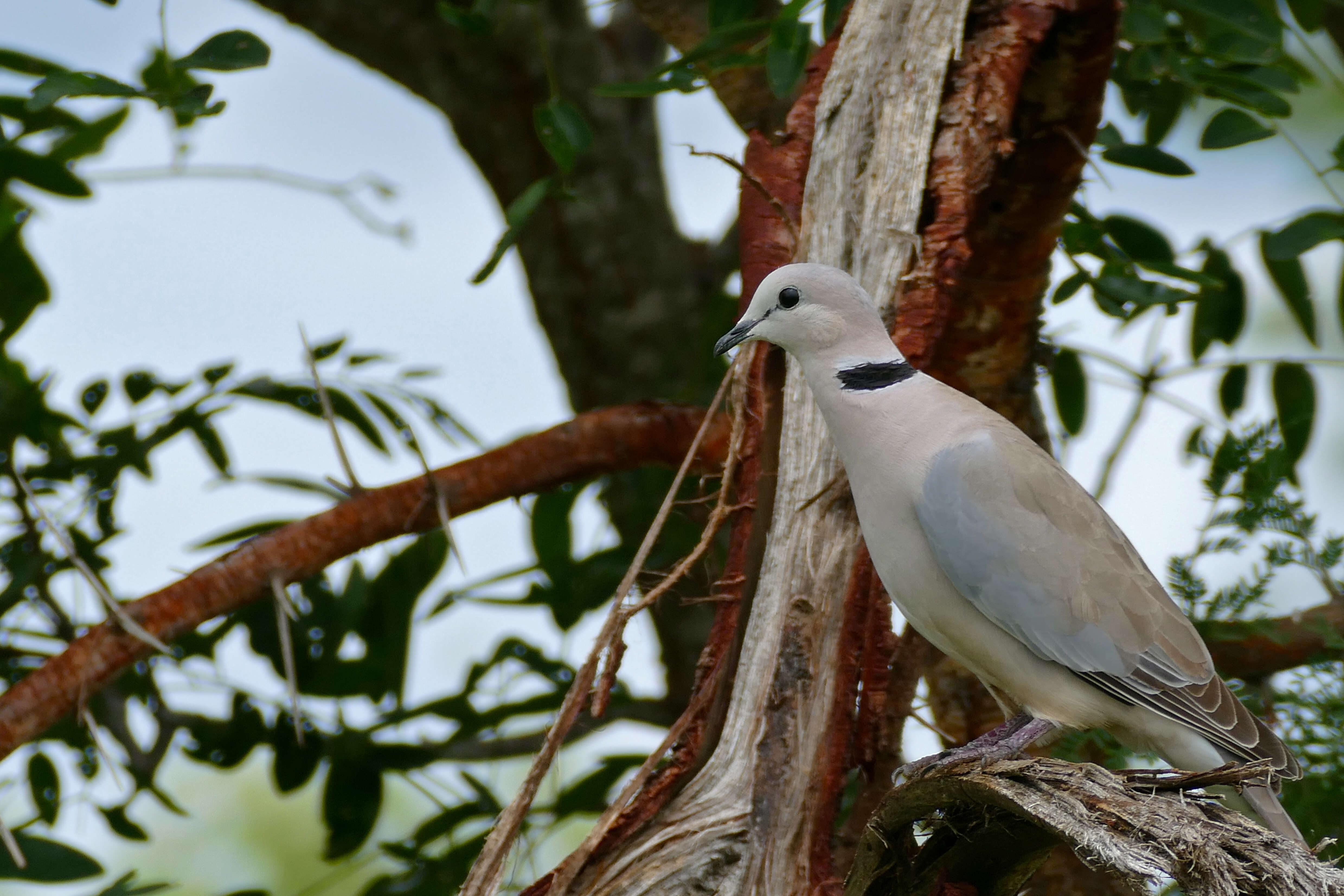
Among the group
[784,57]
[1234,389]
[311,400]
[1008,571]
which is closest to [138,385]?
[311,400]

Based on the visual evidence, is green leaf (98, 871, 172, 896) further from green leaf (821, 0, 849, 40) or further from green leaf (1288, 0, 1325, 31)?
green leaf (1288, 0, 1325, 31)

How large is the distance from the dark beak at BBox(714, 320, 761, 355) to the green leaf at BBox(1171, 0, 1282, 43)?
95cm

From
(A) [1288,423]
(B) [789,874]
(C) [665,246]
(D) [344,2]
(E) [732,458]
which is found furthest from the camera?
(C) [665,246]

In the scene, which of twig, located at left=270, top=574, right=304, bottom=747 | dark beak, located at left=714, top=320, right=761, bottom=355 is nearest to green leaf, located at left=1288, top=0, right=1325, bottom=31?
dark beak, located at left=714, top=320, right=761, bottom=355

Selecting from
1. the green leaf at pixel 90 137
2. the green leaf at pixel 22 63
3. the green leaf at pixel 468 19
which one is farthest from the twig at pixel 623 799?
the green leaf at pixel 90 137

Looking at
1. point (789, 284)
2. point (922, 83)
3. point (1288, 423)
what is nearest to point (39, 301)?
point (789, 284)

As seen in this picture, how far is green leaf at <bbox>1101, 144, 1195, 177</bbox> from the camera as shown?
2.34 m

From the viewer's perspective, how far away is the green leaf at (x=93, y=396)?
108 inches

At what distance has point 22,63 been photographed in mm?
2412

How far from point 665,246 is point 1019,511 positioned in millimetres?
2227

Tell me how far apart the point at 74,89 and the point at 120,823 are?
158 cm

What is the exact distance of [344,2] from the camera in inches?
142

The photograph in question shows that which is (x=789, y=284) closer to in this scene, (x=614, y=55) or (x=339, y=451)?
(x=339, y=451)

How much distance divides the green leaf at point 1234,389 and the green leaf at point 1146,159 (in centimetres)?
56
